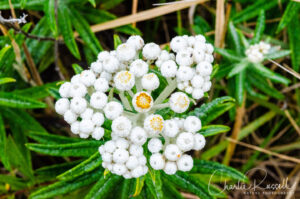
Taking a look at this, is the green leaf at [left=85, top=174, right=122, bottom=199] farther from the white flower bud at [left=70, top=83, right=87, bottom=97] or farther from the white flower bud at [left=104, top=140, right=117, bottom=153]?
the white flower bud at [left=70, top=83, right=87, bottom=97]

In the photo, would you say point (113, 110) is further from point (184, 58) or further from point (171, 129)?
point (184, 58)

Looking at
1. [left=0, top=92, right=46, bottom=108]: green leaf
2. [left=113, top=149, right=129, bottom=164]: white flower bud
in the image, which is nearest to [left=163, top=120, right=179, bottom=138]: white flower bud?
[left=113, top=149, right=129, bottom=164]: white flower bud

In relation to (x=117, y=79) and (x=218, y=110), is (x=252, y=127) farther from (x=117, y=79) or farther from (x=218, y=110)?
(x=117, y=79)

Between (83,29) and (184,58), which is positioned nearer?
(184,58)

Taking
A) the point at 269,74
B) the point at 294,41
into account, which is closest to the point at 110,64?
the point at 269,74

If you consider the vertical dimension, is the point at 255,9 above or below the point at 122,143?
above

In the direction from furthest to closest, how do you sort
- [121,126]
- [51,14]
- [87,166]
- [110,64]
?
[51,14] → [87,166] → [110,64] → [121,126]

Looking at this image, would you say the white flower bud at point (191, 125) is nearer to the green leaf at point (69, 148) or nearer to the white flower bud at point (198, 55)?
the white flower bud at point (198, 55)

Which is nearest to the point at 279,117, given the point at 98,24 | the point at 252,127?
the point at 252,127
